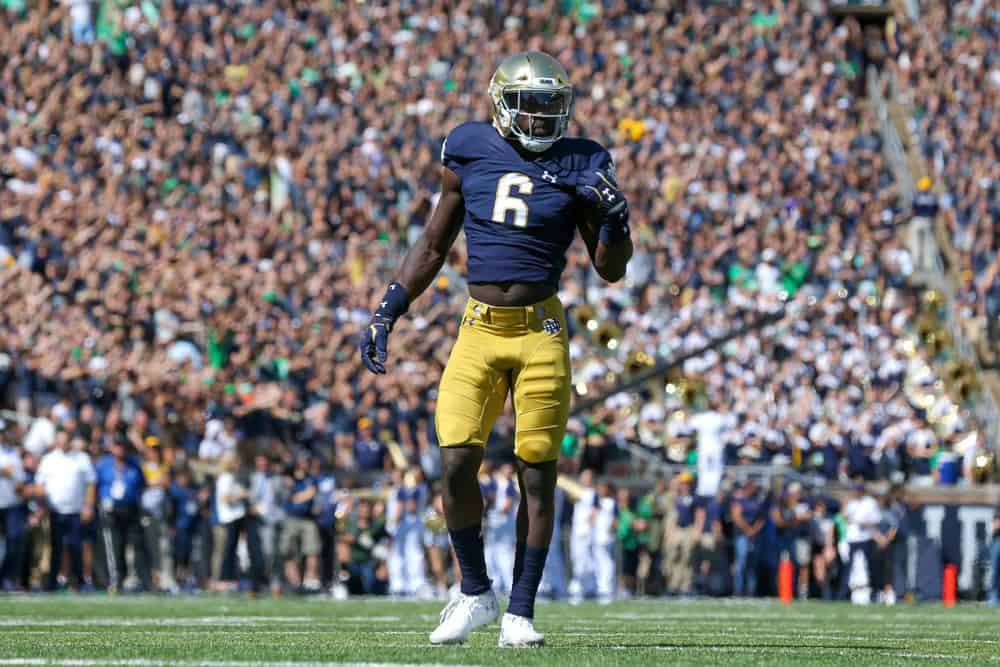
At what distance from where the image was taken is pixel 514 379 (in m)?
7.75

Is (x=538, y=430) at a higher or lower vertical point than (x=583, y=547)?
higher

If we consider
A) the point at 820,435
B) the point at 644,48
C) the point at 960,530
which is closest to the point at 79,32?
the point at 644,48

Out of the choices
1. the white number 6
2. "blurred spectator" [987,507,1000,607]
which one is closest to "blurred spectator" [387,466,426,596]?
"blurred spectator" [987,507,1000,607]

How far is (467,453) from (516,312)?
1.85ft

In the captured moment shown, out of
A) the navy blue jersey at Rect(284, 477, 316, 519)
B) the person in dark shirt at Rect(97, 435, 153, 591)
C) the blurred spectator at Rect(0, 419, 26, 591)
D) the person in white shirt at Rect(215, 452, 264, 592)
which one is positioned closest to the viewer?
the blurred spectator at Rect(0, 419, 26, 591)

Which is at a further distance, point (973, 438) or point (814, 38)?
point (814, 38)

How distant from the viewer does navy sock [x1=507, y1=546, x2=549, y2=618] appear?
746 cm

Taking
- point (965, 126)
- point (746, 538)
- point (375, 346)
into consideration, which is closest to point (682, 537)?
point (746, 538)

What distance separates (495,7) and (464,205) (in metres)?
22.0

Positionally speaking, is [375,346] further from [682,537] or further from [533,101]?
[682,537]

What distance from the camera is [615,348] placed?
22.6 metres

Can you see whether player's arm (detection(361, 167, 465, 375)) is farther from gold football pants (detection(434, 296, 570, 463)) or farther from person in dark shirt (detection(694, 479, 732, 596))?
person in dark shirt (detection(694, 479, 732, 596))

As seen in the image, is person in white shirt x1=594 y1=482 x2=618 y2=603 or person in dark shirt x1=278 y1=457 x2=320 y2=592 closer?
person in dark shirt x1=278 y1=457 x2=320 y2=592

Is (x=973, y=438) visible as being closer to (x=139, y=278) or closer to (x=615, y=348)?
(x=615, y=348)
